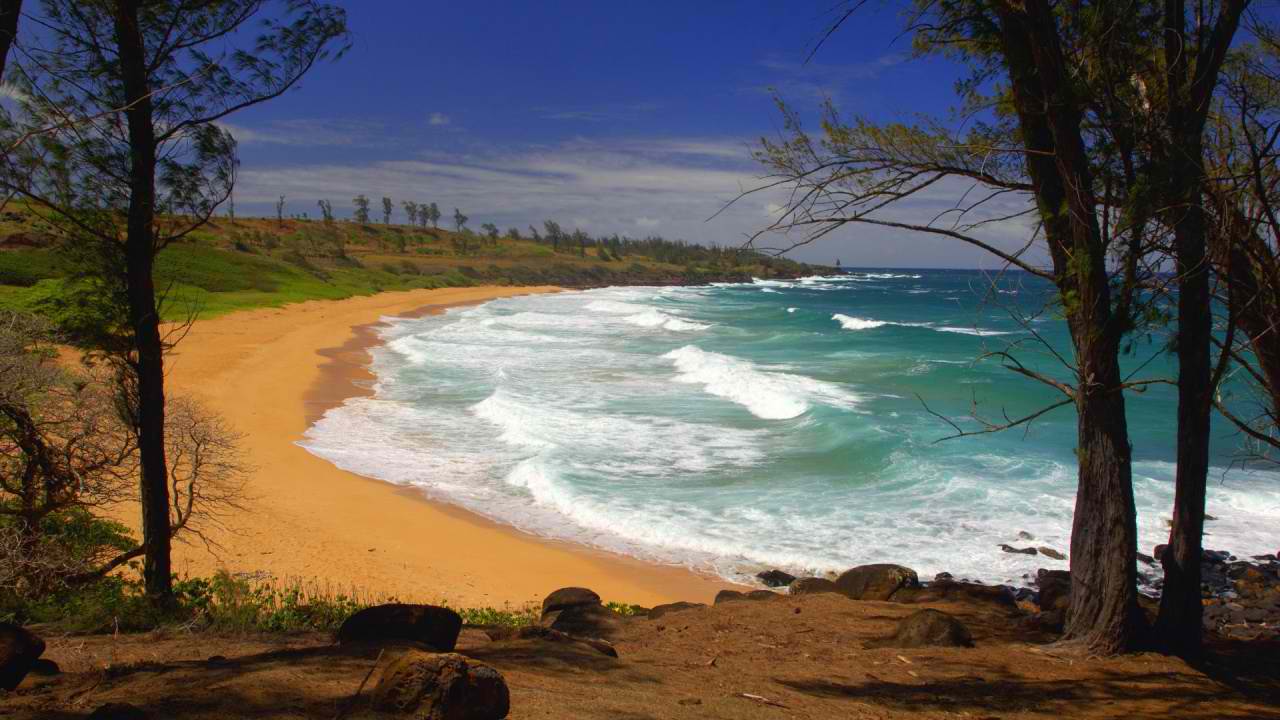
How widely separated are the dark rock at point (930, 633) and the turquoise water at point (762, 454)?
8.25 ft

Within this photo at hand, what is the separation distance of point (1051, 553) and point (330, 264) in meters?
66.5

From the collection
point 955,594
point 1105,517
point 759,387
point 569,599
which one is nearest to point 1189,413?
point 1105,517

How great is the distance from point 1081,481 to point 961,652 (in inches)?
67.5

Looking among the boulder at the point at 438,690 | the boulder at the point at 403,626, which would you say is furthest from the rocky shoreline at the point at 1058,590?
the boulder at the point at 438,690

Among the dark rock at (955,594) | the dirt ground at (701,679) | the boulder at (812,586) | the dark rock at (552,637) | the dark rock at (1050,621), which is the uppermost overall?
the dirt ground at (701,679)

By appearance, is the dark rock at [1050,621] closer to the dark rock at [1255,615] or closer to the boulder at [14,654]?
the dark rock at [1255,615]

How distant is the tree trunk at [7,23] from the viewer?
3633 millimetres

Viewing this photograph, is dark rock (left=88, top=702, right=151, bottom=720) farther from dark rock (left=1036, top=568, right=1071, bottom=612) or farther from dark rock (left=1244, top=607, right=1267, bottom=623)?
dark rock (left=1244, top=607, right=1267, bottom=623)

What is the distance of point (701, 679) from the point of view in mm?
5570

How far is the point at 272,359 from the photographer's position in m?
26.1

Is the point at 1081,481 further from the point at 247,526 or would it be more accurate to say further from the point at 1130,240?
the point at 247,526

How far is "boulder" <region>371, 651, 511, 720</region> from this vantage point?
359 centimetres

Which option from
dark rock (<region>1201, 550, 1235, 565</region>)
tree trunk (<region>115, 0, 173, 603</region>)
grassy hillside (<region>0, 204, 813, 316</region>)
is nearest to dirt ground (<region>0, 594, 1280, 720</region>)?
tree trunk (<region>115, 0, 173, 603</region>)

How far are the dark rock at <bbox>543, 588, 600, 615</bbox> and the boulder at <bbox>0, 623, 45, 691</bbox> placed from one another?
4.96 m
